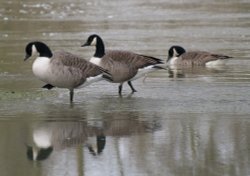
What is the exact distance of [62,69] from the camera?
10266 millimetres

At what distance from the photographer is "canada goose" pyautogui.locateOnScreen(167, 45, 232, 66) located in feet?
49.3

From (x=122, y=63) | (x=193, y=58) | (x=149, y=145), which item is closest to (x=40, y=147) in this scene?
(x=149, y=145)

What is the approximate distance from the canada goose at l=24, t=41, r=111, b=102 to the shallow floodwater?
27 centimetres

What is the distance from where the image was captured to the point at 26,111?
9.48m

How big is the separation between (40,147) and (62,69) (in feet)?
9.87

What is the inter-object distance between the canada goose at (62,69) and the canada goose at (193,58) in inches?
186

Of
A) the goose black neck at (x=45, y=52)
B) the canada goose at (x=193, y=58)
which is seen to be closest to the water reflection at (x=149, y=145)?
the goose black neck at (x=45, y=52)

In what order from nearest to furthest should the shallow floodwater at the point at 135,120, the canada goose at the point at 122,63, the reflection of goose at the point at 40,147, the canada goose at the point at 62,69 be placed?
the shallow floodwater at the point at 135,120, the reflection of goose at the point at 40,147, the canada goose at the point at 62,69, the canada goose at the point at 122,63

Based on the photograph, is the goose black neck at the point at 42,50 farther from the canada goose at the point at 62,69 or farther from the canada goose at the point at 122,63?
the canada goose at the point at 122,63

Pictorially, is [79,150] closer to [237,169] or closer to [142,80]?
[237,169]

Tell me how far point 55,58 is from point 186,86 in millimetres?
2275

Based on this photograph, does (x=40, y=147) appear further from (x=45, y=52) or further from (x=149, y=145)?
(x=45, y=52)

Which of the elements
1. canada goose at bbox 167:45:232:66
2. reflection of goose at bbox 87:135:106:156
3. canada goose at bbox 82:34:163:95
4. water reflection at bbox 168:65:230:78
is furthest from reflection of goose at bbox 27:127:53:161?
canada goose at bbox 167:45:232:66

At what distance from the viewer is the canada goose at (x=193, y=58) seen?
1502cm
